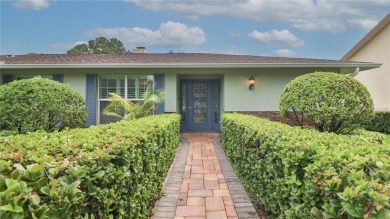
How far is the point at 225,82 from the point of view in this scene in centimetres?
1020

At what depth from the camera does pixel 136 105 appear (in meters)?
9.17

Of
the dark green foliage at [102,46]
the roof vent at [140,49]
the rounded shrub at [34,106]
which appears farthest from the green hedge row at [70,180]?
the dark green foliage at [102,46]

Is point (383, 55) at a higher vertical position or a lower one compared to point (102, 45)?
lower

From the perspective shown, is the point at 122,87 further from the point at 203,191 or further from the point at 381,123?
the point at 381,123

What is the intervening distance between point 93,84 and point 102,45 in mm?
21832

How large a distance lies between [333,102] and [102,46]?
28177 millimetres

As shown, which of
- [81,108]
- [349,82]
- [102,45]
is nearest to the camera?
[349,82]

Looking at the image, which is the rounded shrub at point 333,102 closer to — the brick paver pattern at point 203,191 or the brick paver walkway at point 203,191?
the brick paver walkway at point 203,191

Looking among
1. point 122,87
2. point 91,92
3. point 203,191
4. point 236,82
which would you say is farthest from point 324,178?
point 91,92

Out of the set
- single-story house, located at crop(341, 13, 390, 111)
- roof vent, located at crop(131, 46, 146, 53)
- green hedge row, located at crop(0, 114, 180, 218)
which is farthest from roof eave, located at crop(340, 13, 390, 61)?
green hedge row, located at crop(0, 114, 180, 218)

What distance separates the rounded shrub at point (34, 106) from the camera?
20.6 ft

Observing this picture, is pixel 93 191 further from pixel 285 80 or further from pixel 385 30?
pixel 385 30

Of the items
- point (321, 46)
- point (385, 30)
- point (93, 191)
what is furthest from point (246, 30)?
point (93, 191)

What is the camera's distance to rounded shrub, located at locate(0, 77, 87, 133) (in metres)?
6.27
